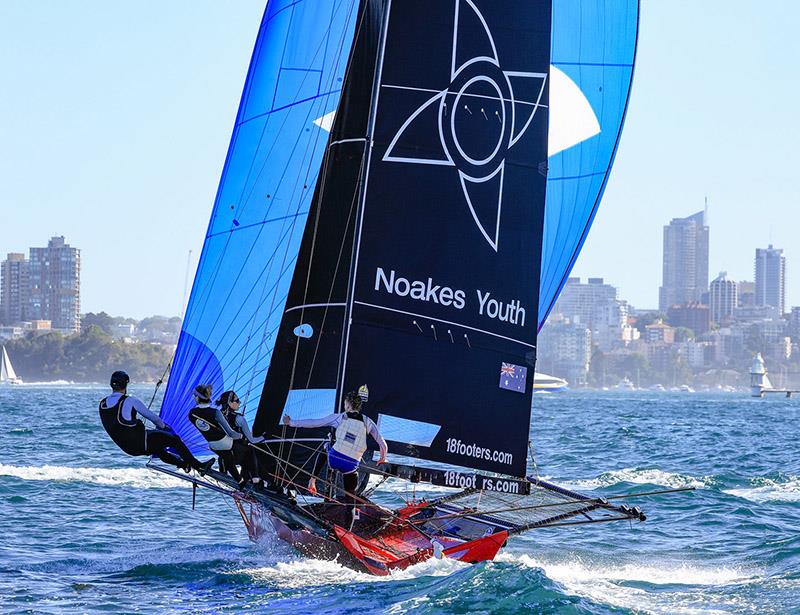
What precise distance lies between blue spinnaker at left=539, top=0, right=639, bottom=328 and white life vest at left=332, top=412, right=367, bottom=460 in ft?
7.46

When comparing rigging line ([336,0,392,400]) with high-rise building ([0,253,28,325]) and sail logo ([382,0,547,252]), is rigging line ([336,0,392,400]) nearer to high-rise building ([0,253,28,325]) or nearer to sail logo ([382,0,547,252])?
sail logo ([382,0,547,252])

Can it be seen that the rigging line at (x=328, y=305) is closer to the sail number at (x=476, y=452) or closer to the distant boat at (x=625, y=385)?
the sail number at (x=476, y=452)

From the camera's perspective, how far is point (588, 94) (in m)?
10.6

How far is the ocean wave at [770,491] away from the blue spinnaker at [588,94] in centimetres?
591

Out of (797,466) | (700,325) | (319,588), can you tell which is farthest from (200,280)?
(700,325)

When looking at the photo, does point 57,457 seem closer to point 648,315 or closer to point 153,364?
point 153,364

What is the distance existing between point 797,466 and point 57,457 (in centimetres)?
1092

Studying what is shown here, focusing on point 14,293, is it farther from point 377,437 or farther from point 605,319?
point 377,437

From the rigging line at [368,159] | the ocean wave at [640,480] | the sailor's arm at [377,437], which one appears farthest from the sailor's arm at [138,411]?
the ocean wave at [640,480]

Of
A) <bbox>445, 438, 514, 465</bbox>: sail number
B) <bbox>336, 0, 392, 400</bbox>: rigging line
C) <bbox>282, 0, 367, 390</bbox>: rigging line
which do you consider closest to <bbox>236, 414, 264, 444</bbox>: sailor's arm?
<bbox>282, 0, 367, 390</bbox>: rigging line

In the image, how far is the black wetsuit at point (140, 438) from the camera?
8.95m

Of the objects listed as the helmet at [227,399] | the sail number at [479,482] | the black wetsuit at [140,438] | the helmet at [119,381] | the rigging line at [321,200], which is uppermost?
the rigging line at [321,200]

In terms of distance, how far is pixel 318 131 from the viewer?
1027cm

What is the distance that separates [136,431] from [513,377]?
8.42 feet
